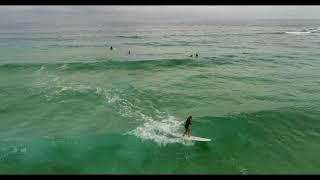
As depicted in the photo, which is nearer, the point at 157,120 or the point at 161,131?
the point at 161,131

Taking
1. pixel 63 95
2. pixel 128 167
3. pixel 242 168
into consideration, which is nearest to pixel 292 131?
pixel 242 168

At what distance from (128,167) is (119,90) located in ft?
46.7

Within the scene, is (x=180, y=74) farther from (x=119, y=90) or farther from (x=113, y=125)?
(x=113, y=125)

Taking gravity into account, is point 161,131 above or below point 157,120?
above

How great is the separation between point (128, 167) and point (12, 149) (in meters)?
6.11

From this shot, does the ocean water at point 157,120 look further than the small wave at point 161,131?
No

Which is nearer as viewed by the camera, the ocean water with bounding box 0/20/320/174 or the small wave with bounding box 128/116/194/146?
the ocean water with bounding box 0/20/320/174

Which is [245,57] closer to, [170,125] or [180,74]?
[180,74]

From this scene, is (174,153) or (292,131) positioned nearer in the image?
(174,153)
